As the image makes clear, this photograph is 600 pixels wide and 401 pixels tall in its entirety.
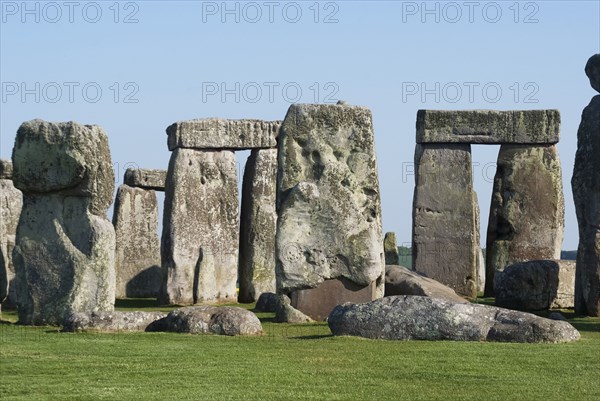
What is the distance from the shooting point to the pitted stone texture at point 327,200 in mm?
19750

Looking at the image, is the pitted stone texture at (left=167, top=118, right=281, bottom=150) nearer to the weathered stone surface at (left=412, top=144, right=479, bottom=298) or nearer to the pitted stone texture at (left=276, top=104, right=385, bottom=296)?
the weathered stone surface at (left=412, top=144, right=479, bottom=298)

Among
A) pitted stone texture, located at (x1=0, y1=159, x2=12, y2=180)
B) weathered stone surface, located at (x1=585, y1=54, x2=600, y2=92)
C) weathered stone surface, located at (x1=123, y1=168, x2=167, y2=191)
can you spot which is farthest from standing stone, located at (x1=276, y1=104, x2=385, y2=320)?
weathered stone surface, located at (x1=123, y1=168, x2=167, y2=191)

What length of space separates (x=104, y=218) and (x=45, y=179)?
0.79 meters

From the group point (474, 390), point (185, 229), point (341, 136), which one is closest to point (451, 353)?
point (474, 390)

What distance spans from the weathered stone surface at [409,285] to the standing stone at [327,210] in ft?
5.01

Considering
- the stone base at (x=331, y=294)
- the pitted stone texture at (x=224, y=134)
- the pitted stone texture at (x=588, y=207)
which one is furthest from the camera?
the pitted stone texture at (x=224, y=134)

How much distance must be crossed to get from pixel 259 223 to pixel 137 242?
4487mm

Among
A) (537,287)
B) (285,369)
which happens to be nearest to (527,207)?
(537,287)

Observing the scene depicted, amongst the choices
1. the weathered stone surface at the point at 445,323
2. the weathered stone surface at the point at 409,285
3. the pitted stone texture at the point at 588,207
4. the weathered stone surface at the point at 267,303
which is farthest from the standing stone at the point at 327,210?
the weathered stone surface at the point at 445,323

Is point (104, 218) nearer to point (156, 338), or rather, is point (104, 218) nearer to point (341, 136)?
point (156, 338)

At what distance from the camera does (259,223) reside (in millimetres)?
27094

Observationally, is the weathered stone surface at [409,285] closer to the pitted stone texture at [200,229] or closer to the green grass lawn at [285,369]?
the pitted stone texture at [200,229]

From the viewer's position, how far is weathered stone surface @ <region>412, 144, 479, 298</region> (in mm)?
27484

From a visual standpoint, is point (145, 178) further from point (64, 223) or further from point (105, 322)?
point (105, 322)
